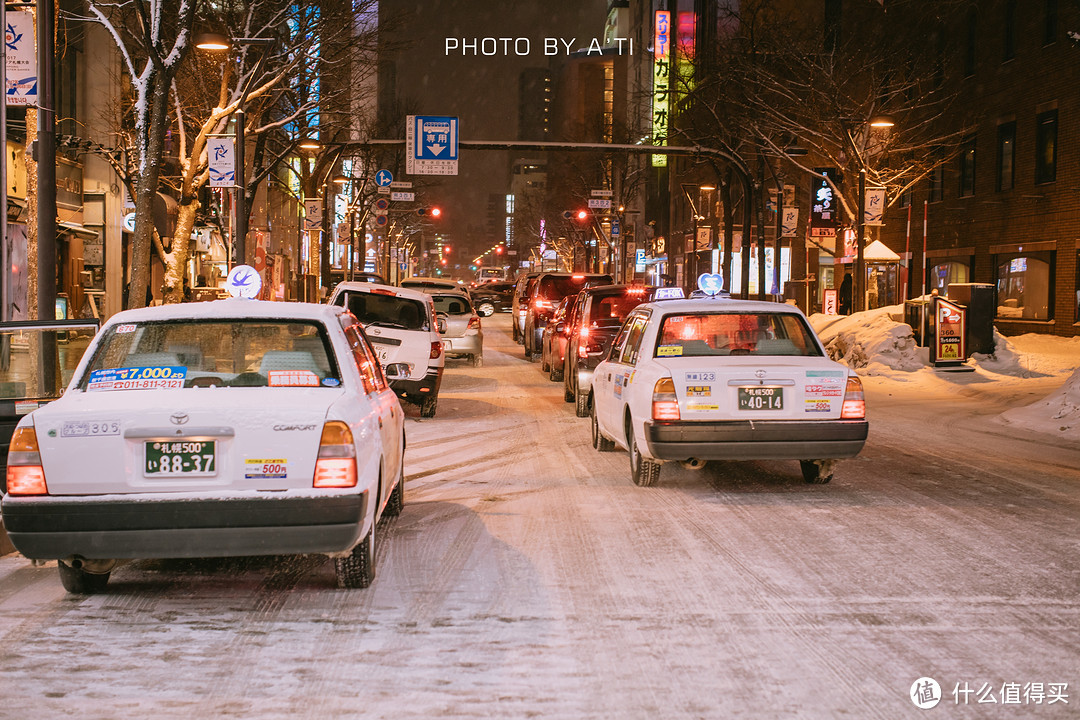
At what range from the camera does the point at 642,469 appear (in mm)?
9977

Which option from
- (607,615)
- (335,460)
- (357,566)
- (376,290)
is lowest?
(607,615)

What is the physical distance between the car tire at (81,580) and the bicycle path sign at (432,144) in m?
29.8

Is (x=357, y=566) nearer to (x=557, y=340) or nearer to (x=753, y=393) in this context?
(x=753, y=393)

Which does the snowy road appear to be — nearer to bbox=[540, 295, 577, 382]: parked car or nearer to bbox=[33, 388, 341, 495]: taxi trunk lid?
bbox=[33, 388, 341, 495]: taxi trunk lid

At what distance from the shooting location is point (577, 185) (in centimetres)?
8775

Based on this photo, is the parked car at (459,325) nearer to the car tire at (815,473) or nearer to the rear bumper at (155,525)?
the car tire at (815,473)

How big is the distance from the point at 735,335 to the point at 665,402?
6.43 feet

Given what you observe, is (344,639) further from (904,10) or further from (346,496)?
(904,10)

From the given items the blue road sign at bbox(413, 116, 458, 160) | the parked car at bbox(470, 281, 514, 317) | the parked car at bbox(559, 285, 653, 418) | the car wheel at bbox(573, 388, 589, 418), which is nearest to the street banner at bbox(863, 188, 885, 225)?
the parked car at bbox(559, 285, 653, 418)

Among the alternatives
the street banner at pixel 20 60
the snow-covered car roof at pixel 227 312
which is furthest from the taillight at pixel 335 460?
the street banner at pixel 20 60

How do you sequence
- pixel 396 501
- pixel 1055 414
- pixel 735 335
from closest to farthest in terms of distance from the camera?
pixel 396 501 → pixel 735 335 → pixel 1055 414

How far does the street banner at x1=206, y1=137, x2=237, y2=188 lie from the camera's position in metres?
23.3

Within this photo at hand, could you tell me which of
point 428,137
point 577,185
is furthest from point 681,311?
point 577,185

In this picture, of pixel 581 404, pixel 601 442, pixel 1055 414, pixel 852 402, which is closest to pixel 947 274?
pixel 1055 414
